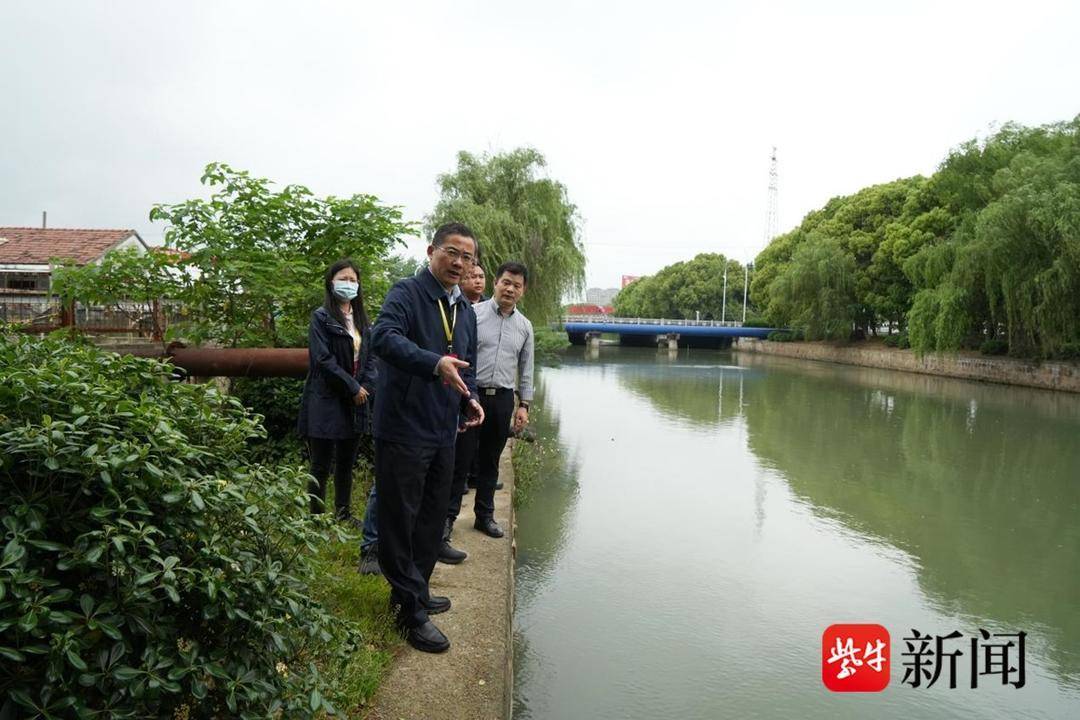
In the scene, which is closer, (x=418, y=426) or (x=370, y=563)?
(x=418, y=426)

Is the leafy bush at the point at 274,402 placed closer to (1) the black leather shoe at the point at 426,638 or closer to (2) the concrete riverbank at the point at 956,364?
(1) the black leather shoe at the point at 426,638

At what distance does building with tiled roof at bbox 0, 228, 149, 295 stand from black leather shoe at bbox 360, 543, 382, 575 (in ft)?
48.0

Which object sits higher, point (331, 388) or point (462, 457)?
point (331, 388)

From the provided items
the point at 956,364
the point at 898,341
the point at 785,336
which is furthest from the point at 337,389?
the point at 785,336

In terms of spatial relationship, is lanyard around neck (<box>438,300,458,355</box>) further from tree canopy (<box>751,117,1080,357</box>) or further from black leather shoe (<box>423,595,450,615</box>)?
tree canopy (<box>751,117,1080,357</box>)

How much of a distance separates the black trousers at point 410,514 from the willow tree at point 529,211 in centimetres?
1248

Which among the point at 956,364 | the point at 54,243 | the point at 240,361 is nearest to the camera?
the point at 240,361

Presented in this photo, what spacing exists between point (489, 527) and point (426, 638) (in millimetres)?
1388

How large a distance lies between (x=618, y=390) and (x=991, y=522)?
11.5m

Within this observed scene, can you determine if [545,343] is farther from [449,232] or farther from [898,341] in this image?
[898,341]

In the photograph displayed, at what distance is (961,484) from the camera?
25.8 feet

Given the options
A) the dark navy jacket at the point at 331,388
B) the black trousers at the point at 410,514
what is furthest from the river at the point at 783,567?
the dark navy jacket at the point at 331,388

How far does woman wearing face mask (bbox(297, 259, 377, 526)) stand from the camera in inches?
128

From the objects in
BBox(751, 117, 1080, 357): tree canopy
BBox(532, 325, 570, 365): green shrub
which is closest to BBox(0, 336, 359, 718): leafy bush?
BBox(532, 325, 570, 365): green shrub
